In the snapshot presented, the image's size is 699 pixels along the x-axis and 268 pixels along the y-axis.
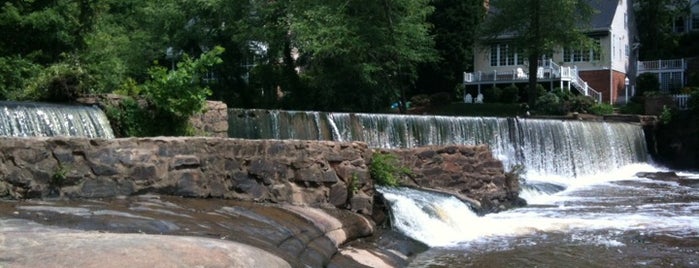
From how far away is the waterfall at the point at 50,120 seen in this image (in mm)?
10484

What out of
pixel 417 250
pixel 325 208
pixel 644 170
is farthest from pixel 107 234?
pixel 644 170

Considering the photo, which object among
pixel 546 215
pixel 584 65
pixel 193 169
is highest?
pixel 584 65

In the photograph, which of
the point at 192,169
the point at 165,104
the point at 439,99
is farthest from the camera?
the point at 439,99

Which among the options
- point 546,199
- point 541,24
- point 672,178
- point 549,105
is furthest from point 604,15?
point 546,199

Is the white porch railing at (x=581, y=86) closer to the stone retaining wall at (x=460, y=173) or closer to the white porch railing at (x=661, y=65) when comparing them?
the white porch railing at (x=661, y=65)

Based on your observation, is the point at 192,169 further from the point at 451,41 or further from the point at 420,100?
the point at 451,41

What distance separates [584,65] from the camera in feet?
146

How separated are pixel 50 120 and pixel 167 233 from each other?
5.99 metres

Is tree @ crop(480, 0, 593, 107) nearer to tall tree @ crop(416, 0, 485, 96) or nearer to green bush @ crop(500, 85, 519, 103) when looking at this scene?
green bush @ crop(500, 85, 519, 103)

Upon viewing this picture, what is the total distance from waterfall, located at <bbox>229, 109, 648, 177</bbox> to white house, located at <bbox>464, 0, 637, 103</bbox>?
39.6ft

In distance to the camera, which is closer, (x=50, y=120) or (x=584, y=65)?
(x=50, y=120)

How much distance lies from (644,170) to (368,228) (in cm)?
2286

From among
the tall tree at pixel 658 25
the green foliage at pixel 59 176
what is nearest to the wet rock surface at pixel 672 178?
the green foliage at pixel 59 176

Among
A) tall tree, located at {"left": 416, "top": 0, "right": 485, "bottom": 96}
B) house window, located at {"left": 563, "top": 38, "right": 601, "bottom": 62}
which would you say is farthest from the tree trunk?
house window, located at {"left": 563, "top": 38, "right": 601, "bottom": 62}
